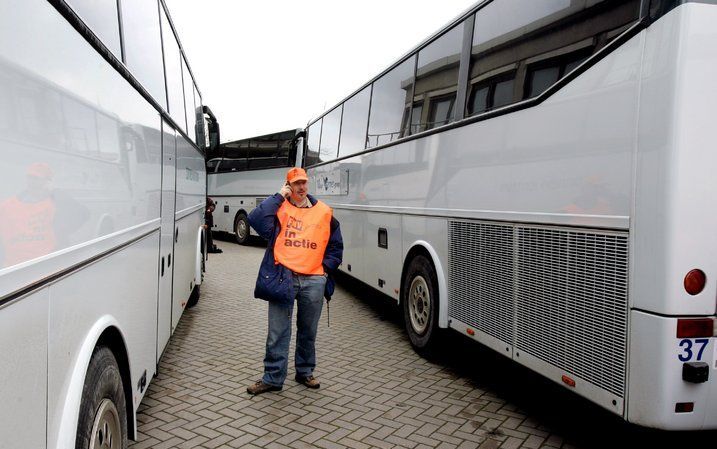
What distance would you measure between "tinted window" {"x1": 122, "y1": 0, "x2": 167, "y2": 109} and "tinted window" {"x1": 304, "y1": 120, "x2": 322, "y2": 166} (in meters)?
7.45

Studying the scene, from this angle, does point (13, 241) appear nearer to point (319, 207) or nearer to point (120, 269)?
point (120, 269)

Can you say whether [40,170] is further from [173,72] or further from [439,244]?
[439,244]

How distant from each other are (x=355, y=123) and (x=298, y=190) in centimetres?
446

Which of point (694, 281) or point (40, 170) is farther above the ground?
point (40, 170)

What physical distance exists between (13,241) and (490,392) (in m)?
4.38

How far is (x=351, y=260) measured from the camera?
955 cm

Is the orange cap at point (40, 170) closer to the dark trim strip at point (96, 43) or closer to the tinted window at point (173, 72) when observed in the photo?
the dark trim strip at point (96, 43)

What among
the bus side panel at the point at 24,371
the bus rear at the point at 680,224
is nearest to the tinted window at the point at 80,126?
the bus side panel at the point at 24,371

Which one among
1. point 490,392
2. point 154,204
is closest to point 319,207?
point 154,204

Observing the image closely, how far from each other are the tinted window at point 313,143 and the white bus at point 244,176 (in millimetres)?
4204

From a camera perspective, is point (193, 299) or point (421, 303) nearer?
point (421, 303)

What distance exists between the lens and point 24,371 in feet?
5.54

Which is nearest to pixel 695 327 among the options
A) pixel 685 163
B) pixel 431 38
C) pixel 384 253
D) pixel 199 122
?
pixel 685 163

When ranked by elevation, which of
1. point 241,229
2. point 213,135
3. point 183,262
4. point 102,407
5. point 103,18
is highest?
point 213,135
